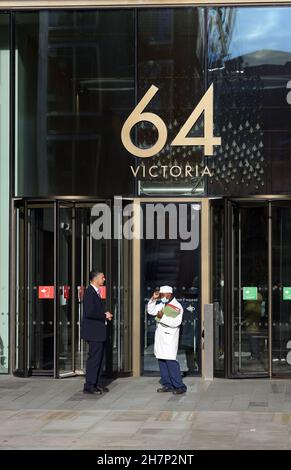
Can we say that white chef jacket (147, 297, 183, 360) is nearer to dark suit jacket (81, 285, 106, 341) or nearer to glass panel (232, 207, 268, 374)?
dark suit jacket (81, 285, 106, 341)

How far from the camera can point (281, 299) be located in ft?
49.9

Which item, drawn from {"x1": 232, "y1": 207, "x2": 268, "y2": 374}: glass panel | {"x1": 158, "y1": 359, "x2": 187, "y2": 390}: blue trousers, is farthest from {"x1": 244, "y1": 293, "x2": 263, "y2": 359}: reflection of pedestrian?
{"x1": 158, "y1": 359, "x2": 187, "y2": 390}: blue trousers

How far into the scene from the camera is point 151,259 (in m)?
15.4

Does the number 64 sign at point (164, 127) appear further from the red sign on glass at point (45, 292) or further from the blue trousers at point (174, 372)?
the blue trousers at point (174, 372)

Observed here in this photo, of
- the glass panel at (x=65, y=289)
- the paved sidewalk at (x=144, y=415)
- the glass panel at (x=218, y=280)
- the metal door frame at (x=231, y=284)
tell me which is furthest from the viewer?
the glass panel at (x=65, y=289)

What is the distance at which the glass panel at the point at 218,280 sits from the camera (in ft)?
49.4

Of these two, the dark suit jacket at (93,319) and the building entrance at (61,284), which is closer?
the dark suit jacket at (93,319)

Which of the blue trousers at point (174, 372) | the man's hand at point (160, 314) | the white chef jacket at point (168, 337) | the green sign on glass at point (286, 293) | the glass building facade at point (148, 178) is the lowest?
the blue trousers at point (174, 372)

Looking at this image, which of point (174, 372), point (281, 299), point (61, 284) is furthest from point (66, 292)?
point (281, 299)

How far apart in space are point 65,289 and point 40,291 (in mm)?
432

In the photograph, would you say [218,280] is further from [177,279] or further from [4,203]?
[4,203]

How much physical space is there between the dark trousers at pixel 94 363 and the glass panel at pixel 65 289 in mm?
1890

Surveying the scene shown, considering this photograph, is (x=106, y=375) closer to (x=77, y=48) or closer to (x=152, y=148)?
(x=152, y=148)

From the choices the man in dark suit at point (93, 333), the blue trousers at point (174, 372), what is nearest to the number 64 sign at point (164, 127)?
the man in dark suit at point (93, 333)
